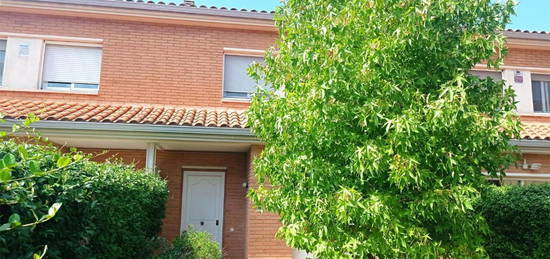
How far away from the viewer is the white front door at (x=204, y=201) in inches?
419

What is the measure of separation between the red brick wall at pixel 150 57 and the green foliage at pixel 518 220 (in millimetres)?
7039

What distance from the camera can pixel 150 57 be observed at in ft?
36.6

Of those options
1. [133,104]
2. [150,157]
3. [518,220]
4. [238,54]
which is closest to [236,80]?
[238,54]

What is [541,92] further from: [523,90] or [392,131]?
[392,131]

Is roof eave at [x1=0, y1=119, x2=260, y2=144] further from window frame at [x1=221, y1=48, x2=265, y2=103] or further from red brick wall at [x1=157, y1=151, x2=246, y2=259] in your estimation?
window frame at [x1=221, y1=48, x2=265, y2=103]

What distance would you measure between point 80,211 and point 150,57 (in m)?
8.07

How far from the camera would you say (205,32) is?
1146cm

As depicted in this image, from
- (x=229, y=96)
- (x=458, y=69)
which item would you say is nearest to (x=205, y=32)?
(x=229, y=96)

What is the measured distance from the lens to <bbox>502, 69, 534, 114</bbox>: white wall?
12.0 m

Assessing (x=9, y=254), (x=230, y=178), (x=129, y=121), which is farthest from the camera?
(x=230, y=178)

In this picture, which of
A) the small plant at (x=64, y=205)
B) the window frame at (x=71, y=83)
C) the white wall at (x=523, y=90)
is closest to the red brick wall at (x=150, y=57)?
the window frame at (x=71, y=83)

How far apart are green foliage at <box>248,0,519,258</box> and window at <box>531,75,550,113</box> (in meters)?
8.93

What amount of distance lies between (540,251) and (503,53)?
2650mm

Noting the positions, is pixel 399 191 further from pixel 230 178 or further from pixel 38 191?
→ pixel 230 178
